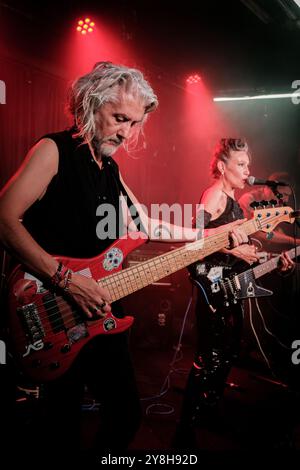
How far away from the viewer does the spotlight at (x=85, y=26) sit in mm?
5648

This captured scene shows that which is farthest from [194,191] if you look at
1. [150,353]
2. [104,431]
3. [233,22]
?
[104,431]

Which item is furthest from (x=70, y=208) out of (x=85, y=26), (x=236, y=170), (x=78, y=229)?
(x=85, y=26)

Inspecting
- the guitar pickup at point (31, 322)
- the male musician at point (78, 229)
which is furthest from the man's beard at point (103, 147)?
the guitar pickup at point (31, 322)

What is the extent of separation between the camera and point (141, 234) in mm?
2145

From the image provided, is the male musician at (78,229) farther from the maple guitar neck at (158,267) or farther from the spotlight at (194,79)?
the spotlight at (194,79)

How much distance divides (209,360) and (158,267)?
4.21 feet

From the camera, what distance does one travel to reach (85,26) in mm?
5688

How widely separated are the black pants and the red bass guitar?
1213mm

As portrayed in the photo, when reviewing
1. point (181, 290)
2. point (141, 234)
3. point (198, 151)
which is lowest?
point (181, 290)

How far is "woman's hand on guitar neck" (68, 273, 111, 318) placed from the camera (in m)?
1.66

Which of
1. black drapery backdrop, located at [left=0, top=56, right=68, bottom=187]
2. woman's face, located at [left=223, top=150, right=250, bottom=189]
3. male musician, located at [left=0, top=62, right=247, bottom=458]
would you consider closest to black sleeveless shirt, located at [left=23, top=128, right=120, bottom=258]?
male musician, located at [left=0, top=62, right=247, bottom=458]
